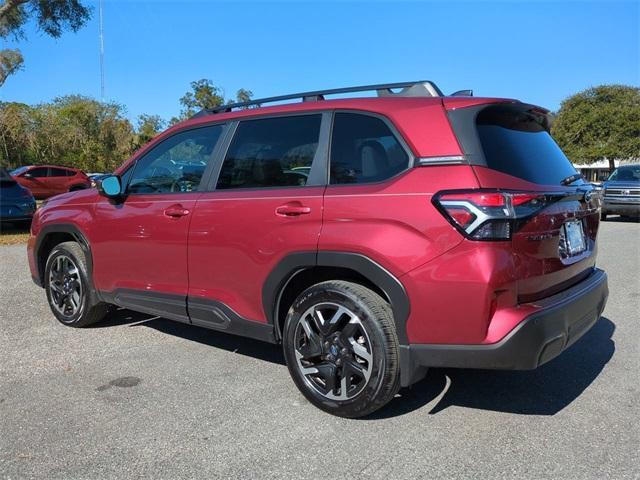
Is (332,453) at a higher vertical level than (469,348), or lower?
lower

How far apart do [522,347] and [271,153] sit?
1999 millimetres

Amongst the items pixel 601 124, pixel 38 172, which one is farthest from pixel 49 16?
pixel 601 124

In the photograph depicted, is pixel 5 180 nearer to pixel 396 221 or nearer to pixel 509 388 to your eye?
pixel 396 221

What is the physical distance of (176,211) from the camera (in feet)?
13.1

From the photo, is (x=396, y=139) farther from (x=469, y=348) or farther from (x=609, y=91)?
(x=609, y=91)

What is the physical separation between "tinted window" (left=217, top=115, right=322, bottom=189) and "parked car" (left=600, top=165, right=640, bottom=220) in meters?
14.7

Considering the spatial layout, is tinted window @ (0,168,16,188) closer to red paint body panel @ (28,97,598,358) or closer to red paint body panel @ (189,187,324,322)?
red paint body panel @ (28,97,598,358)

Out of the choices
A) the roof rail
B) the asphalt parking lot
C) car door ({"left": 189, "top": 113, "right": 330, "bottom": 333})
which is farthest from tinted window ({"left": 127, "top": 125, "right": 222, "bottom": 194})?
the asphalt parking lot

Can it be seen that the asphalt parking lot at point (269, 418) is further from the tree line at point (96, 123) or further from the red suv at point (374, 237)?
the tree line at point (96, 123)

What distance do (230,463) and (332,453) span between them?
52cm

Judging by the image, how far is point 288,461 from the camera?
110 inches

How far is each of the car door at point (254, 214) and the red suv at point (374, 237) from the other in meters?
0.01

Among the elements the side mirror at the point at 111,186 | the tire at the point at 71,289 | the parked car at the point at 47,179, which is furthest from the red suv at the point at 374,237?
the parked car at the point at 47,179

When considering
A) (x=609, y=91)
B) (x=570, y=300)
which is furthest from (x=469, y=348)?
(x=609, y=91)
